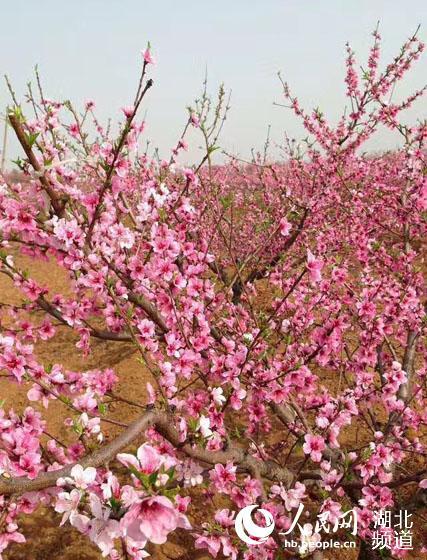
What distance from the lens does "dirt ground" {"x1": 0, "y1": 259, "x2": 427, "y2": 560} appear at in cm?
452

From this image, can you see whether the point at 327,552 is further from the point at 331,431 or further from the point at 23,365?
the point at 23,365

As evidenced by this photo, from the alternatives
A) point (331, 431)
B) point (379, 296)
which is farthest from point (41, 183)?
point (379, 296)

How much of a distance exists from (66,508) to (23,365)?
1.55 meters
